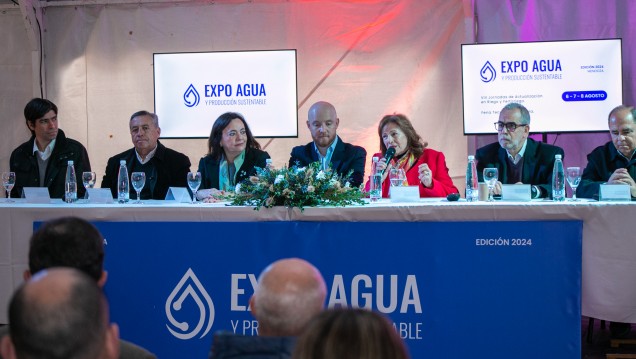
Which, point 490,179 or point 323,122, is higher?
point 323,122

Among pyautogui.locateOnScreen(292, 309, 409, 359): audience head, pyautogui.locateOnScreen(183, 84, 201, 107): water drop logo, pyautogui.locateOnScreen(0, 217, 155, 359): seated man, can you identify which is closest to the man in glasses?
pyautogui.locateOnScreen(0, 217, 155, 359): seated man

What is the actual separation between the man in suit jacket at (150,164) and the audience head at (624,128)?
273cm

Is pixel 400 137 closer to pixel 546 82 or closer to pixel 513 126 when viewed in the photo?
pixel 513 126

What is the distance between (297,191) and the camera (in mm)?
3771

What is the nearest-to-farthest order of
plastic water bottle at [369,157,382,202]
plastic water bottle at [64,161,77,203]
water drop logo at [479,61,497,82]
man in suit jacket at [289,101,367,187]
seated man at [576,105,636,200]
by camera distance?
plastic water bottle at [369,157,382,202] → plastic water bottle at [64,161,77,203] → seated man at [576,105,636,200] → man in suit jacket at [289,101,367,187] → water drop logo at [479,61,497,82]

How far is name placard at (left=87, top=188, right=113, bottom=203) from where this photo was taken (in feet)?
13.8

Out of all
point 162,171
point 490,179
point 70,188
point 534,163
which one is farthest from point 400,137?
point 70,188

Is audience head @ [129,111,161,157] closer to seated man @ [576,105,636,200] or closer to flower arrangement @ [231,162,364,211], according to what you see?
flower arrangement @ [231,162,364,211]

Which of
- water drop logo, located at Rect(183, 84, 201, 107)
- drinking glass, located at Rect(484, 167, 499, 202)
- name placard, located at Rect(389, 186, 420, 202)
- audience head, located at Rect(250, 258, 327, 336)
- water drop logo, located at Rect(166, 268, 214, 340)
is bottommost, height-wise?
water drop logo, located at Rect(166, 268, 214, 340)

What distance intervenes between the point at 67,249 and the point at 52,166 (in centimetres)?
335

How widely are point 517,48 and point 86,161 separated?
376cm

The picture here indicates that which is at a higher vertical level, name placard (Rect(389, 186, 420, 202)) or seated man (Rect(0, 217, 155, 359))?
name placard (Rect(389, 186, 420, 202))

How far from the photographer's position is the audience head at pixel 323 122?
5.07 metres

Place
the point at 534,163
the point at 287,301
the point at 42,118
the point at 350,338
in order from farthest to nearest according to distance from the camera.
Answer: the point at 42,118, the point at 534,163, the point at 287,301, the point at 350,338
